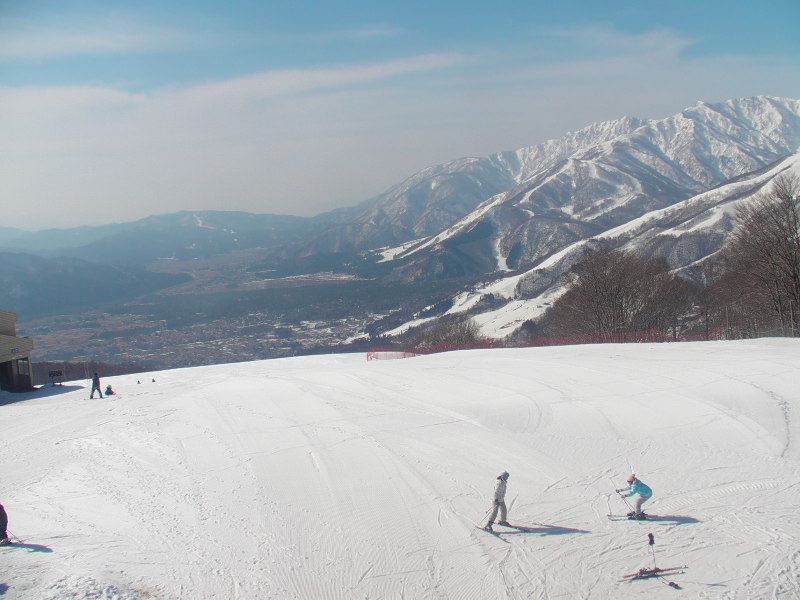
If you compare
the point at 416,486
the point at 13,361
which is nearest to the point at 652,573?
the point at 416,486

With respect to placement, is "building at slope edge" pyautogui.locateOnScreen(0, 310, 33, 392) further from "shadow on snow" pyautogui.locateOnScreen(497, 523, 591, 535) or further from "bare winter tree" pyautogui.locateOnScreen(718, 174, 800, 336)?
"bare winter tree" pyautogui.locateOnScreen(718, 174, 800, 336)

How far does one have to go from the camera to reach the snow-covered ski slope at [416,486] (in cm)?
1095

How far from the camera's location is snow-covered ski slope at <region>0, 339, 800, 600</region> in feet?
35.9

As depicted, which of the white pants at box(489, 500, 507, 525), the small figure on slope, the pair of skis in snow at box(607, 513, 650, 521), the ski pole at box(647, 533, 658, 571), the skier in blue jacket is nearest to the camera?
the ski pole at box(647, 533, 658, 571)

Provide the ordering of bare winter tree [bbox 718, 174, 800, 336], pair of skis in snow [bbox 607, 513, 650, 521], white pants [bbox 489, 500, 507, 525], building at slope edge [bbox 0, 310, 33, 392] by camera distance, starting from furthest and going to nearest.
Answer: bare winter tree [bbox 718, 174, 800, 336], building at slope edge [bbox 0, 310, 33, 392], pair of skis in snow [bbox 607, 513, 650, 521], white pants [bbox 489, 500, 507, 525]

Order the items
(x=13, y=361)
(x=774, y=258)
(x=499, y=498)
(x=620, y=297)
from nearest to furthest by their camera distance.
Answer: (x=499, y=498) < (x=13, y=361) < (x=774, y=258) < (x=620, y=297)

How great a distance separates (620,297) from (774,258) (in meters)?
13.6

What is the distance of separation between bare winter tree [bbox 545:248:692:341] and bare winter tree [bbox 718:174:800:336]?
308 inches

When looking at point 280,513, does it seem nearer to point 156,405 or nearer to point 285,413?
point 285,413

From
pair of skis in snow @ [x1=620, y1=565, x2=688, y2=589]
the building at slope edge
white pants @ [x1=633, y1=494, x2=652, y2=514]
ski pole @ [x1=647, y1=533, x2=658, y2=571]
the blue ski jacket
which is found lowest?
pair of skis in snow @ [x1=620, y1=565, x2=688, y2=589]

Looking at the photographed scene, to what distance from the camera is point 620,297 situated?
5269cm

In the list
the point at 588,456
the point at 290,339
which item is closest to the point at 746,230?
the point at 588,456

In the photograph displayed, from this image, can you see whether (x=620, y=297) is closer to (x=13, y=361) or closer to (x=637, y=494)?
(x=637, y=494)

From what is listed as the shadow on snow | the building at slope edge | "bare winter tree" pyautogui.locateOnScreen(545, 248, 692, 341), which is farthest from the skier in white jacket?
"bare winter tree" pyautogui.locateOnScreen(545, 248, 692, 341)
